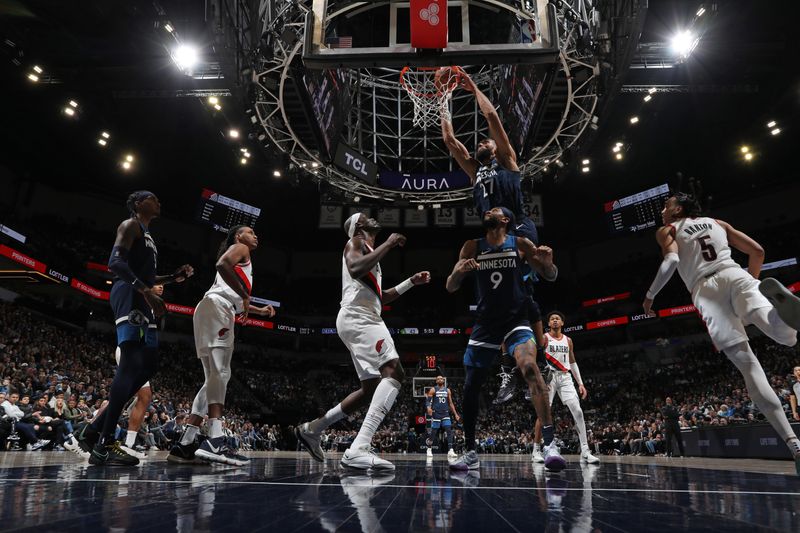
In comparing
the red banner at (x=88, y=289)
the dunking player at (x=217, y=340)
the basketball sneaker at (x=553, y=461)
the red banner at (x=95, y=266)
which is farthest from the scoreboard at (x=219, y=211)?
the basketball sneaker at (x=553, y=461)

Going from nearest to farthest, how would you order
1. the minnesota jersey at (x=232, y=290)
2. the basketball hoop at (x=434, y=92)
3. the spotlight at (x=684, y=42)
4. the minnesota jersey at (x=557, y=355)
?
the minnesota jersey at (x=232, y=290) < the basketball hoop at (x=434, y=92) < the minnesota jersey at (x=557, y=355) < the spotlight at (x=684, y=42)

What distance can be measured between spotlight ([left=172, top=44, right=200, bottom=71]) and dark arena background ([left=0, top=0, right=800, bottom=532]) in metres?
0.06

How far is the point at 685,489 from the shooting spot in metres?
2.74

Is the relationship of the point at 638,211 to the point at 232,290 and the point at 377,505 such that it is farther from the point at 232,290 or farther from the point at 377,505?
the point at 377,505

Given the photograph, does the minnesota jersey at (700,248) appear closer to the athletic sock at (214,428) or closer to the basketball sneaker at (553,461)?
the basketball sneaker at (553,461)

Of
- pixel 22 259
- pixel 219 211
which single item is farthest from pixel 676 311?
pixel 22 259

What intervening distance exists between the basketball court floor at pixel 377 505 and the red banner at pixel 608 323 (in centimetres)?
2989

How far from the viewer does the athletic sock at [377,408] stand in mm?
3744

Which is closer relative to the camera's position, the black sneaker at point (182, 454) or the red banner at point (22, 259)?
the black sneaker at point (182, 454)

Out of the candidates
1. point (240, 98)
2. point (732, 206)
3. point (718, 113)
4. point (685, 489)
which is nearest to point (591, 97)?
point (240, 98)

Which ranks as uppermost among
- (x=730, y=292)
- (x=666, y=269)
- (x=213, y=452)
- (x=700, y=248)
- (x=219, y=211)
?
(x=219, y=211)

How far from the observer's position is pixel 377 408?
3.82m

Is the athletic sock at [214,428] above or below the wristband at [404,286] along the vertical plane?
below

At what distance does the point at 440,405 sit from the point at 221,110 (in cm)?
1204
